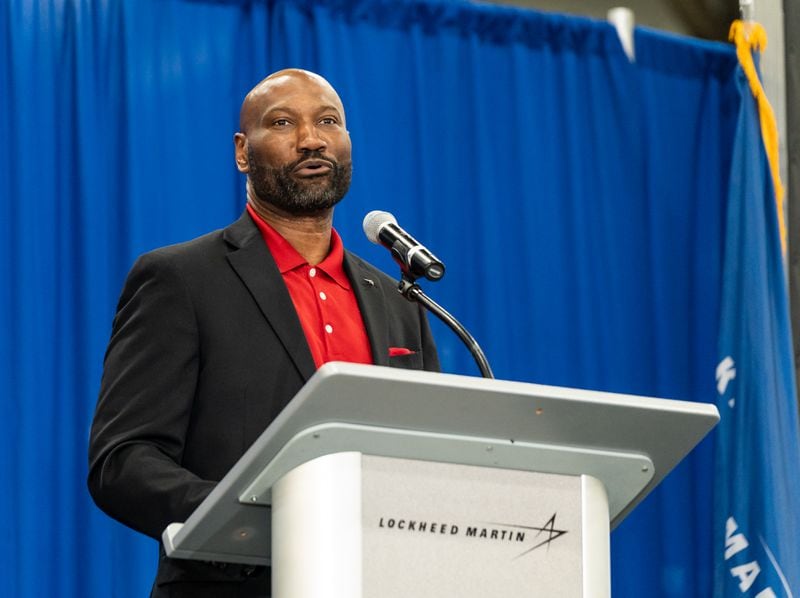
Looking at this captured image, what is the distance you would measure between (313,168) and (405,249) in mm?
465

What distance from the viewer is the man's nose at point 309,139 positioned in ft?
8.02

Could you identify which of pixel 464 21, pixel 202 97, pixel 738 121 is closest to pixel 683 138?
pixel 738 121

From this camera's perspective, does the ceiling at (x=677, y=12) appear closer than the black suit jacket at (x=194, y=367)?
No

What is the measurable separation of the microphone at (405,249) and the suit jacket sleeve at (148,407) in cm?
31

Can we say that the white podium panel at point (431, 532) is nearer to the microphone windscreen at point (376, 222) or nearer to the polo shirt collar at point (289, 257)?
the microphone windscreen at point (376, 222)

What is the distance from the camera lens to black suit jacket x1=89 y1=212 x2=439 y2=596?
1.96 metres

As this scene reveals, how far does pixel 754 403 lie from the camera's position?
4.52 m

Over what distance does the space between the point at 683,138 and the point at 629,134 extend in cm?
23

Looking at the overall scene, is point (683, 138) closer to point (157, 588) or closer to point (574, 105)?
point (574, 105)

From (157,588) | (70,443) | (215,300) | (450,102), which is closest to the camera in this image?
(157,588)

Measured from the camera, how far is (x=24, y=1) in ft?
12.6

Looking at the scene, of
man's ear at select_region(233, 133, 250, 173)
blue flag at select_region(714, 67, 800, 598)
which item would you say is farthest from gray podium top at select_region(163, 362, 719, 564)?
blue flag at select_region(714, 67, 800, 598)

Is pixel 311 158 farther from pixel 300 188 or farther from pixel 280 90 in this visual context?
pixel 280 90

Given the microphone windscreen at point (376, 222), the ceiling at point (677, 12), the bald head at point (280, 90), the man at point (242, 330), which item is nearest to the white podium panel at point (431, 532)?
the man at point (242, 330)
